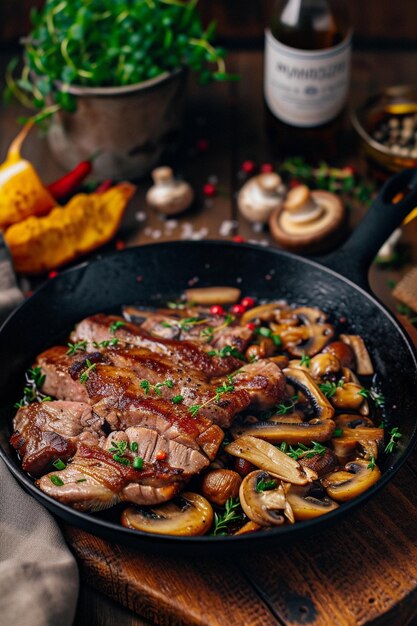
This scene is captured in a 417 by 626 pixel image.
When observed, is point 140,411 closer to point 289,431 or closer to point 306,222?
point 289,431

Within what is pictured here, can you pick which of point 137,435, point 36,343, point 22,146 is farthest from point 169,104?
point 137,435

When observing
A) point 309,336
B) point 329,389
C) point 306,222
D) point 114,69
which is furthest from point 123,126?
point 329,389

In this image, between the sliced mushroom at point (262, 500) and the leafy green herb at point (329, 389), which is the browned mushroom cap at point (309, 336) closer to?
the leafy green herb at point (329, 389)

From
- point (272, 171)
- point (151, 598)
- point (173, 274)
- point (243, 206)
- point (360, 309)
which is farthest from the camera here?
point (272, 171)

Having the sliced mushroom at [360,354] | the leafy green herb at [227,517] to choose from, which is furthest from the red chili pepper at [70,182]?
the leafy green herb at [227,517]

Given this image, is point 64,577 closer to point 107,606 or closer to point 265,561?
point 107,606

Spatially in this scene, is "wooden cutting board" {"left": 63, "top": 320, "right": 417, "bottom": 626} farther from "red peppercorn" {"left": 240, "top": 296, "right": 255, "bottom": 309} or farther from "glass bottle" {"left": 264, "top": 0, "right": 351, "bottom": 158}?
"glass bottle" {"left": 264, "top": 0, "right": 351, "bottom": 158}

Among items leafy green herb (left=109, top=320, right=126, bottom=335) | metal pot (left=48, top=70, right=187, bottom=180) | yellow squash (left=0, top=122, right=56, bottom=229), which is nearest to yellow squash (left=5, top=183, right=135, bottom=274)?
yellow squash (left=0, top=122, right=56, bottom=229)
